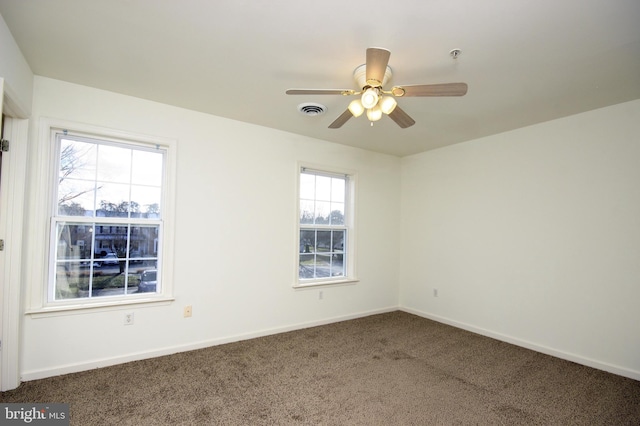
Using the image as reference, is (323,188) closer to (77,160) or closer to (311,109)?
(311,109)

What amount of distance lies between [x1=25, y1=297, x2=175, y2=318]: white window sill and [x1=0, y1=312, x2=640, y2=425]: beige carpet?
513mm

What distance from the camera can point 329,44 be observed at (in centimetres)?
210

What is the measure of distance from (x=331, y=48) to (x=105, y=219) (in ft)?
8.17

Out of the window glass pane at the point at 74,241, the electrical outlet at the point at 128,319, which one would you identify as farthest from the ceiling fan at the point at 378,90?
the electrical outlet at the point at 128,319

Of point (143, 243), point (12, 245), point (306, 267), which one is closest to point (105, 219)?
point (143, 243)

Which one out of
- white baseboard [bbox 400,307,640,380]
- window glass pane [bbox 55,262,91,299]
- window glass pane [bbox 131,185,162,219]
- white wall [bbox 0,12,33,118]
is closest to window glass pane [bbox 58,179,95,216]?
window glass pane [bbox 131,185,162,219]

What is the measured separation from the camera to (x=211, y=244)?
3.38m

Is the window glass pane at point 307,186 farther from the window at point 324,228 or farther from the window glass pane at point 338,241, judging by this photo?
the window glass pane at point 338,241

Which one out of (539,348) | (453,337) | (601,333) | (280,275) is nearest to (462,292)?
(453,337)

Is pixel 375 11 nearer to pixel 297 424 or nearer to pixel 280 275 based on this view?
pixel 297 424

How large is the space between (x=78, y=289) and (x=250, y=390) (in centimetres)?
180

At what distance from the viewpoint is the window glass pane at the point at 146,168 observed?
10.1 feet

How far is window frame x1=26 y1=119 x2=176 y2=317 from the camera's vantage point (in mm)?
2615

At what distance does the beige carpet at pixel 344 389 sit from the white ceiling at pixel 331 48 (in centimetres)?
249
